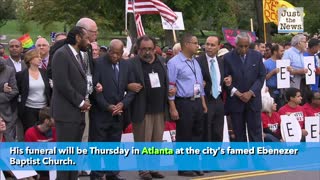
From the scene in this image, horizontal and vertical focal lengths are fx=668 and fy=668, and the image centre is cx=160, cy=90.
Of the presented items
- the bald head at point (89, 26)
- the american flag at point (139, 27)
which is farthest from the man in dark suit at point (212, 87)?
the american flag at point (139, 27)

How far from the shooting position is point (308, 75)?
14156mm

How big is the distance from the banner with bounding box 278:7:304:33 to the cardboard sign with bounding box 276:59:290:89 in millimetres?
7329

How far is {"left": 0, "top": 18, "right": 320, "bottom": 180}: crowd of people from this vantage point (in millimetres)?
8523

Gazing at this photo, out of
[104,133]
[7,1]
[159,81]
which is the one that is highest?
[7,1]

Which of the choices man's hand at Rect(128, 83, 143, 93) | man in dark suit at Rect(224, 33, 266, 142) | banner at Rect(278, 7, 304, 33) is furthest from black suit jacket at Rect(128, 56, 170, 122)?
banner at Rect(278, 7, 304, 33)

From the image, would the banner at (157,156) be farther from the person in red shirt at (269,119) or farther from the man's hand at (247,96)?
the man's hand at (247,96)

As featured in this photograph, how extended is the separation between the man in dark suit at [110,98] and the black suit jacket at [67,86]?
3.95 ft

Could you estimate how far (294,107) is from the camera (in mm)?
12617

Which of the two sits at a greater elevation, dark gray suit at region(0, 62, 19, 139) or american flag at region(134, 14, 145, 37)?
american flag at region(134, 14, 145, 37)

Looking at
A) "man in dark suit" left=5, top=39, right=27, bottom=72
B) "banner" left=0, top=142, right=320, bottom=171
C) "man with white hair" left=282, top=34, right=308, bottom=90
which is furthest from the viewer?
"man with white hair" left=282, top=34, right=308, bottom=90

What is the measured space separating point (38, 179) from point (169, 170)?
222 centimetres

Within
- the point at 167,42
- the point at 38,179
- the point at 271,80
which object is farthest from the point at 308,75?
the point at 167,42

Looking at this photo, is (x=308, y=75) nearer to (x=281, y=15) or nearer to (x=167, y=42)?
(x=281, y=15)

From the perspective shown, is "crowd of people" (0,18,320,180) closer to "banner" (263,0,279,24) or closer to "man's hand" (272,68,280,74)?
"man's hand" (272,68,280,74)
